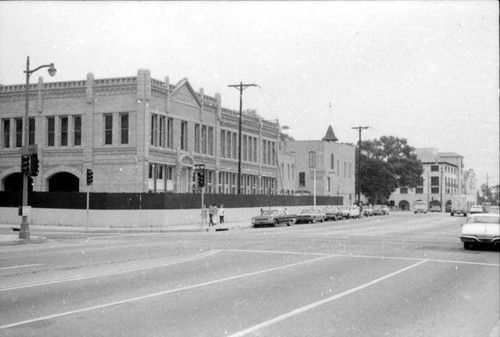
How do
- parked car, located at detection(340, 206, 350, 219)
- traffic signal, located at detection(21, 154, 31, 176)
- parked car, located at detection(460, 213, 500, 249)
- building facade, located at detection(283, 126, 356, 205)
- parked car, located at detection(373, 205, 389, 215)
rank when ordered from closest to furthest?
parked car, located at detection(460, 213, 500, 249) → traffic signal, located at detection(21, 154, 31, 176) → parked car, located at detection(340, 206, 350, 219) → parked car, located at detection(373, 205, 389, 215) → building facade, located at detection(283, 126, 356, 205)

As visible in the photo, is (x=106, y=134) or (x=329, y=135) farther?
(x=329, y=135)

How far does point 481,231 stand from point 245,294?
1470 centimetres

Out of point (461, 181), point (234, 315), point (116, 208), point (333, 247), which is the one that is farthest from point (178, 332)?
point (461, 181)

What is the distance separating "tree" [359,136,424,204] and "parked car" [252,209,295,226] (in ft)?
209

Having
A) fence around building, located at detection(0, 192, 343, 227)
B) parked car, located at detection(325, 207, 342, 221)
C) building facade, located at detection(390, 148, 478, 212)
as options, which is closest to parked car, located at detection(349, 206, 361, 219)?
parked car, located at detection(325, 207, 342, 221)

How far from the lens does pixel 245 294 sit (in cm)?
1145

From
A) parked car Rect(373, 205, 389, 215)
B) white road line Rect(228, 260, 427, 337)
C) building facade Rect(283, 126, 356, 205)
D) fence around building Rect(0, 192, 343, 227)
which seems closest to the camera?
white road line Rect(228, 260, 427, 337)

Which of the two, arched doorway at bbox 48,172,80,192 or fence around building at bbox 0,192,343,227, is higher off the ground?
arched doorway at bbox 48,172,80,192

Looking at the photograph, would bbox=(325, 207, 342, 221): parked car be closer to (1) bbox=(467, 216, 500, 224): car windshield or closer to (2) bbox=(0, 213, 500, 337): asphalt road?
(1) bbox=(467, 216, 500, 224): car windshield

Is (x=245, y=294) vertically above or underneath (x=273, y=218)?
underneath

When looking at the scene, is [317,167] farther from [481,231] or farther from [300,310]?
[300,310]

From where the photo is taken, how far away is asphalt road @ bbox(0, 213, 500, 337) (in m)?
8.62

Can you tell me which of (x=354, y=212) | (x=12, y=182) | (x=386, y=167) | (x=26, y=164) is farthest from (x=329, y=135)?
(x=26, y=164)

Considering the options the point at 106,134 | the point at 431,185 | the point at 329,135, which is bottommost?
the point at 431,185
